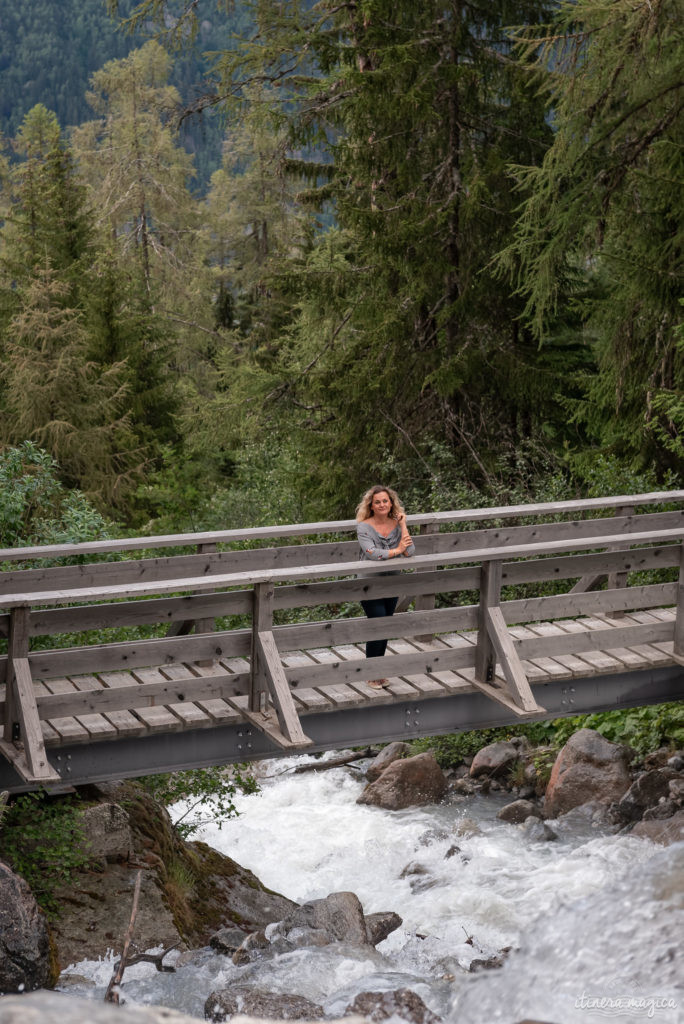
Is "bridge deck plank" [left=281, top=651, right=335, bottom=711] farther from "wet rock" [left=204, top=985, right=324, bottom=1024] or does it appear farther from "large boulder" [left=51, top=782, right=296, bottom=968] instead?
"large boulder" [left=51, top=782, right=296, bottom=968]

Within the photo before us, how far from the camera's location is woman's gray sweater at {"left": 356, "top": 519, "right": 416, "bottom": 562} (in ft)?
26.3

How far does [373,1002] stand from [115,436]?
1792 centimetres

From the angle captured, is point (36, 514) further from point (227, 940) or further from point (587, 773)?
point (587, 773)

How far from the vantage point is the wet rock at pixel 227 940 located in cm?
911

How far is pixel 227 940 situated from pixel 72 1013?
606 cm

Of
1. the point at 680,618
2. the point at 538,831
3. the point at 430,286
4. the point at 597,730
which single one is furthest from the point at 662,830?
the point at 430,286

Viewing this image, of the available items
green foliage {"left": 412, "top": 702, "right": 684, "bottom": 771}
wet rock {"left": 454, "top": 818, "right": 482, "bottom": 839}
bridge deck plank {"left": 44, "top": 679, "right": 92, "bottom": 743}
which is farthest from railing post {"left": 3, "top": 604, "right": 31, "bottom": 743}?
green foliage {"left": 412, "top": 702, "right": 684, "bottom": 771}

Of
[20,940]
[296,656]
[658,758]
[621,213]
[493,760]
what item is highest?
[621,213]

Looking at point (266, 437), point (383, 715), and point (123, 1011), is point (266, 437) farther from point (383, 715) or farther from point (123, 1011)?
point (123, 1011)

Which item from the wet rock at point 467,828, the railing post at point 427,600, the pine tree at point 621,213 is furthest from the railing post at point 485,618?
the pine tree at point 621,213

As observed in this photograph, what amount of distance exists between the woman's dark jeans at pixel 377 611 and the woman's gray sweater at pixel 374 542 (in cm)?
33

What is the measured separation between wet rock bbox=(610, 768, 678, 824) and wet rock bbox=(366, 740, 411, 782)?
3.03 metres

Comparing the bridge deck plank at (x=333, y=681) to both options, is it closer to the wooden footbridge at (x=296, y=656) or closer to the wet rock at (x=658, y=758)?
the wooden footbridge at (x=296, y=656)

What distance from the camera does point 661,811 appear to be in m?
11.5
